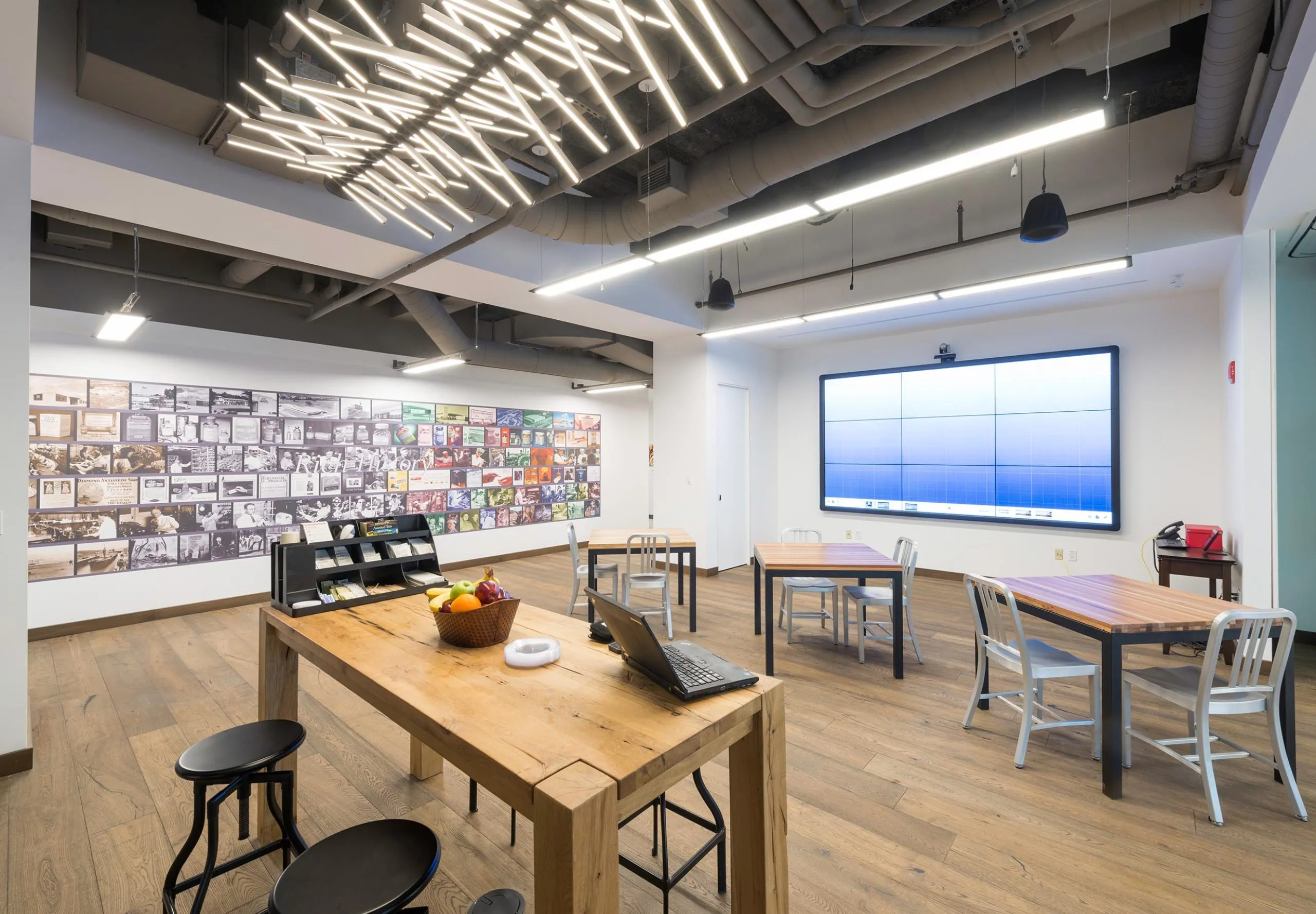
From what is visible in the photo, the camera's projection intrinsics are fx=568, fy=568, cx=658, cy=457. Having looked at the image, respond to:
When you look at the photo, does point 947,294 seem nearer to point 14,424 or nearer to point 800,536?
point 800,536

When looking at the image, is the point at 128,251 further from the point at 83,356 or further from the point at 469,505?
the point at 469,505

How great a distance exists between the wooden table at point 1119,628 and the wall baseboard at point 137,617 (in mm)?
5547

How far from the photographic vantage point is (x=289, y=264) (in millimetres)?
4570

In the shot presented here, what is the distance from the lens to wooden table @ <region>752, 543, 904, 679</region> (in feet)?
12.6

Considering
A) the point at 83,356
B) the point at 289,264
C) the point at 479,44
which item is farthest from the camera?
the point at 83,356

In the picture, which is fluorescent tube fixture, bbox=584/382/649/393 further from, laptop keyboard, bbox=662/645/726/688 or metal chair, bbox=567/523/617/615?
laptop keyboard, bbox=662/645/726/688

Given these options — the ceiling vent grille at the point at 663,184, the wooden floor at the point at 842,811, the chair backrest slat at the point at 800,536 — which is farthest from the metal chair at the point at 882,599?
the ceiling vent grille at the point at 663,184

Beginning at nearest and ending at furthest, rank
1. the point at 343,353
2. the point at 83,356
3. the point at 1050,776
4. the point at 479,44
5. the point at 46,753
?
the point at 479,44
the point at 1050,776
the point at 46,753
the point at 83,356
the point at 343,353

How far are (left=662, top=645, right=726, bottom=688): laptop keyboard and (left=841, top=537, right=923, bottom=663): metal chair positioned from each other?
267 cm

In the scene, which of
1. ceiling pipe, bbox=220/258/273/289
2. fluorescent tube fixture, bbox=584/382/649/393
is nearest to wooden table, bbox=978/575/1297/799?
ceiling pipe, bbox=220/258/273/289

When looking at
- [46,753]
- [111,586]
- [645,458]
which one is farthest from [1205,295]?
[111,586]

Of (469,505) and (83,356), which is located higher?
(83,356)

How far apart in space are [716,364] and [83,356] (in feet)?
20.6

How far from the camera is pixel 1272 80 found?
9.18 feet
